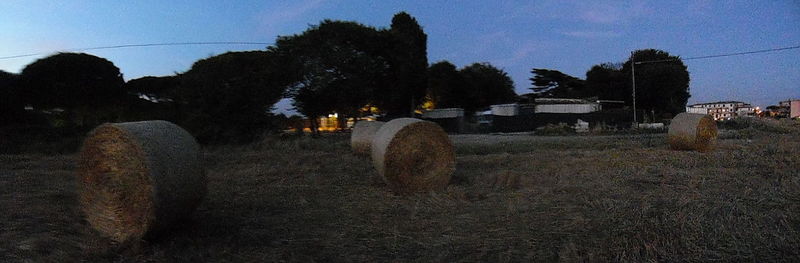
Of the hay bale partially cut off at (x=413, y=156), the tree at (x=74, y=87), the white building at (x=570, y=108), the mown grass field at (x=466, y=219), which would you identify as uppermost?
the tree at (x=74, y=87)

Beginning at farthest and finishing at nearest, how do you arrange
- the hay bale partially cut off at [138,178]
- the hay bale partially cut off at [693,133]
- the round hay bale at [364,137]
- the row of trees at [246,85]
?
the row of trees at [246,85]
the round hay bale at [364,137]
the hay bale partially cut off at [693,133]
the hay bale partially cut off at [138,178]

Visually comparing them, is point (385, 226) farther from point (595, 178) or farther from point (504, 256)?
point (595, 178)

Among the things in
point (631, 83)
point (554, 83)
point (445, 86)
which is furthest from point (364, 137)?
point (554, 83)

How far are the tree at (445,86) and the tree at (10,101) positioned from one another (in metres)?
36.1

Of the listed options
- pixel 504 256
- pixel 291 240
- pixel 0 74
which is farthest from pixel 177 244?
pixel 0 74

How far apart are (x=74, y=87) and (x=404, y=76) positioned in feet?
62.2

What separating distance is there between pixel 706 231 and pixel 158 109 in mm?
24667

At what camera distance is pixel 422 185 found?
855cm

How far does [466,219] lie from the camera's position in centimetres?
593

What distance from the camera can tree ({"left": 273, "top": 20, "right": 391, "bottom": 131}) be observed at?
3278 cm

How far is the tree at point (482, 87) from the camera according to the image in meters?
56.0

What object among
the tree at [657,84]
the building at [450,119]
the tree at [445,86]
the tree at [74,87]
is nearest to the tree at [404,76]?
the building at [450,119]

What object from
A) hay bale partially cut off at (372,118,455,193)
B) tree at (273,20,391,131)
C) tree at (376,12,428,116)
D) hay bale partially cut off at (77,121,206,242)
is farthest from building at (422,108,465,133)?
hay bale partially cut off at (77,121,206,242)

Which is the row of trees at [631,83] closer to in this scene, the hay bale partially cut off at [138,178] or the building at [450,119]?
the building at [450,119]
